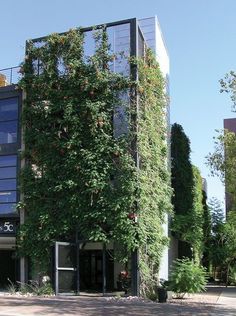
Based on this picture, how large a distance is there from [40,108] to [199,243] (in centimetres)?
1275

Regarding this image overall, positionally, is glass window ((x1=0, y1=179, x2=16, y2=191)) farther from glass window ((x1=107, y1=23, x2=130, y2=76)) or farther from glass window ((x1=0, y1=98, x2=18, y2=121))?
glass window ((x1=107, y1=23, x2=130, y2=76))

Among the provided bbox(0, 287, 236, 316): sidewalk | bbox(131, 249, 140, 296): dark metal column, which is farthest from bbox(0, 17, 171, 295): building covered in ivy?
bbox(0, 287, 236, 316): sidewalk

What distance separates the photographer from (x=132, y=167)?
21797 mm

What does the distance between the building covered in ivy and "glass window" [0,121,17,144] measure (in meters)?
0.05

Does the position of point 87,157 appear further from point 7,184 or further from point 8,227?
point 8,227

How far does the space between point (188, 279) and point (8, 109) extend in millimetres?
11725

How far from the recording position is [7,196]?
2422 cm

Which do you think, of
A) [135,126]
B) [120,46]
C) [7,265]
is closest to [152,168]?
[135,126]

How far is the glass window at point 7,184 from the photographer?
79.2ft

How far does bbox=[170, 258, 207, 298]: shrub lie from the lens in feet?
67.9

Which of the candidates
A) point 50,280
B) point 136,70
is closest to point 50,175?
point 50,280

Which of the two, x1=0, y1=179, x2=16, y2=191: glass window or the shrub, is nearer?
the shrub

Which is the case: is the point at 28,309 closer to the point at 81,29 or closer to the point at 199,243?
the point at 81,29

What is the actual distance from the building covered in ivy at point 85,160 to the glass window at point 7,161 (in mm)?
47
